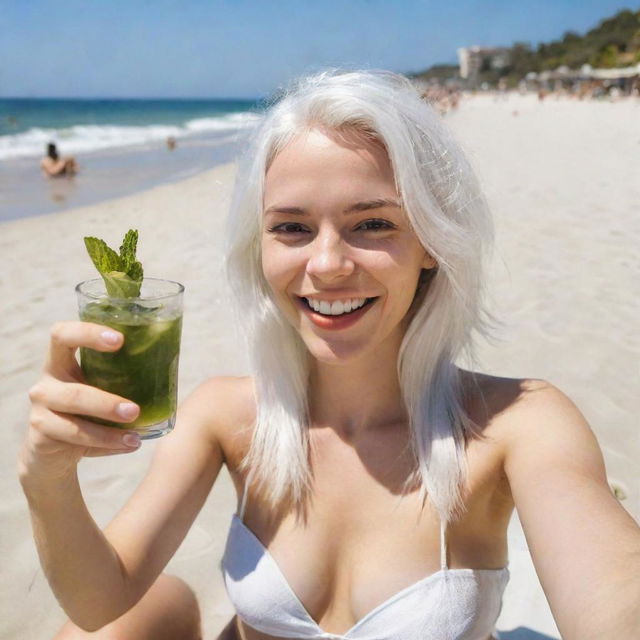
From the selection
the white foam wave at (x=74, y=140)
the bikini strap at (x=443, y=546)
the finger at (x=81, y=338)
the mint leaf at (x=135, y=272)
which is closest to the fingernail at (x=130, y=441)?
the finger at (x=81, y=338)

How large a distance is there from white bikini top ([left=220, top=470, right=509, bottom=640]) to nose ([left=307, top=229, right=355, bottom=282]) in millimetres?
730

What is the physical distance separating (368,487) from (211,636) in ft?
3.87

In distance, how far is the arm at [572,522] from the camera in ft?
4.27

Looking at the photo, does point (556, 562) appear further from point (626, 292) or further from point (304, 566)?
point (626, 292)

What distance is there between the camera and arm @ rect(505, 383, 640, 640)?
1.30m

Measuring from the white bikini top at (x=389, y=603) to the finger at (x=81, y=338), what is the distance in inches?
33.1

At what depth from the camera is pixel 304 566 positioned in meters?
1.83

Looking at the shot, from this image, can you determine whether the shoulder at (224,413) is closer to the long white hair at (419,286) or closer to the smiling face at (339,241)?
the long white hair at (419,286)

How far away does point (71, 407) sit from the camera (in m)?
1.29

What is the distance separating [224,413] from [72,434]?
0.73 m

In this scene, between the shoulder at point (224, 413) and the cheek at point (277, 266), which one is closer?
the cheek at point (277, 266)

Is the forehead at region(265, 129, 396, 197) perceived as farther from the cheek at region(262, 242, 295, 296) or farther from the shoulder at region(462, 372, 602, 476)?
the shoulder at region(462, 372, 602, 476)

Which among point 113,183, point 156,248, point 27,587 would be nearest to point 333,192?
point 27,587

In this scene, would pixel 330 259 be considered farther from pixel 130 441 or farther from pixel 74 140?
pixel 74 140
